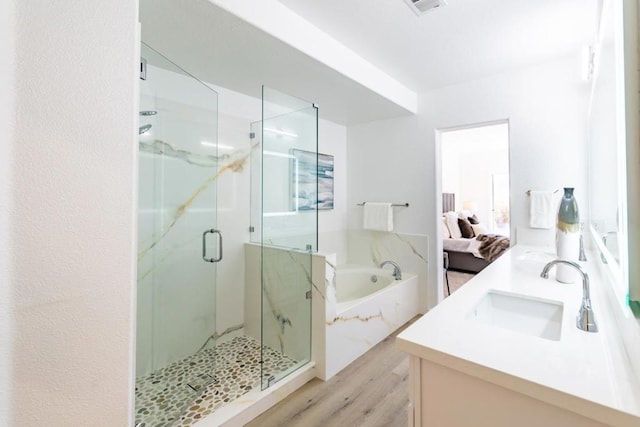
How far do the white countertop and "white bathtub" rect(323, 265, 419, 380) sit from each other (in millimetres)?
1176

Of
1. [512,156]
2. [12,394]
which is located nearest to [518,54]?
[512,156]

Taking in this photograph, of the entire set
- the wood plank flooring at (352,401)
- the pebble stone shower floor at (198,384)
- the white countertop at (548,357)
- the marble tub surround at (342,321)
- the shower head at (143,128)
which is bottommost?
the wood plank flooring at (352,401)

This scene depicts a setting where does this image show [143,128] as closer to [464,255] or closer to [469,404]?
[469,404]

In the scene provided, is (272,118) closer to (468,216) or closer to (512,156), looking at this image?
(512,156)

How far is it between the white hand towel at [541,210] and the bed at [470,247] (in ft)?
7.27

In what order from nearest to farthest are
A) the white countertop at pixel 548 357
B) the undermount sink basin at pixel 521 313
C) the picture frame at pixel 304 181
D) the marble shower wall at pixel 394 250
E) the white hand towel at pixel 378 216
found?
the white countertop at pixel 548 357
the undermount sink basin at pixel 521 313
the picture frame at pixel 304 181
the marble shower wall at pixel 394 250
the white hand towel at pixel 378 216

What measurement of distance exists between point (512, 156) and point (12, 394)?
339cm

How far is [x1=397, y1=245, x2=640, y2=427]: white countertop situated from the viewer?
2.06 feet

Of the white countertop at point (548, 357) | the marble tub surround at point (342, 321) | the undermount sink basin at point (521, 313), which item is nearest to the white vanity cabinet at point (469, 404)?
the white countertop at point (548, 357)

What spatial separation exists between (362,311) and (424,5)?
86.5 inches

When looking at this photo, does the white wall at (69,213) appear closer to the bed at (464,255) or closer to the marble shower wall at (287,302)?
the marble shower wall at (287,302)

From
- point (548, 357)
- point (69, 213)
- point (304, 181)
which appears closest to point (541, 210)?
point (304, 181)

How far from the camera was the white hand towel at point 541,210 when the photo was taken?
2.45m

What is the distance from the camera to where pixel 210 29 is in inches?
65.6
